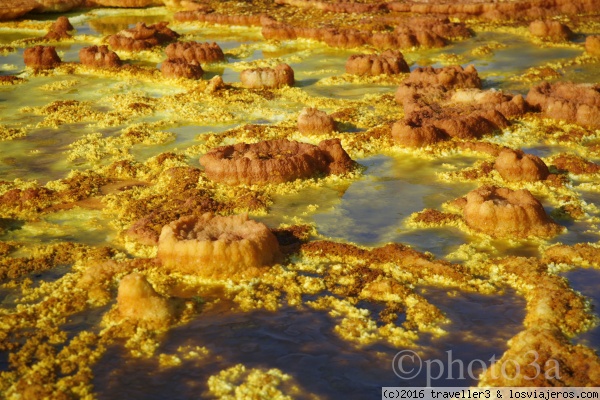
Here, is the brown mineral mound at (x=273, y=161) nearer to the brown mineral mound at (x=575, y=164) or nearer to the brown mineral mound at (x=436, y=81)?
the brown mineral mound at (x=575, y=164)

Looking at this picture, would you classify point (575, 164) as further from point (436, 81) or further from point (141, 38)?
point (141, 38)

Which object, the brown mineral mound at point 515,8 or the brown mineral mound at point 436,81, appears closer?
the brown mineral mound at point 436,81

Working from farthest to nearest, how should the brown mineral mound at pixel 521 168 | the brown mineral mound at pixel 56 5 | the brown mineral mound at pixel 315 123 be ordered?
the brown mineral mound at pixel 56 5, the brown mineral mound at pixel 315 123, the brown mineral mound at pixel 521 168

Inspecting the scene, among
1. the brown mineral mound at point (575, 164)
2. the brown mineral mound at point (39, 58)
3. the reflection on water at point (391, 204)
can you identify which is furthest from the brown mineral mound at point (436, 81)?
the brown mineral mound at point (39, 58)

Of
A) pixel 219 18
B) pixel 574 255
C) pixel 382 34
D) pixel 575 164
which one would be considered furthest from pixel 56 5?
pixel 574 255

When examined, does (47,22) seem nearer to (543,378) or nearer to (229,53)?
(229,53)
